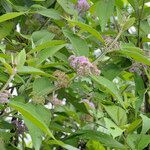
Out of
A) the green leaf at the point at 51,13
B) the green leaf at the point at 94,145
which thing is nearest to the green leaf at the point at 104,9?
the green leaf at the point at 51,13

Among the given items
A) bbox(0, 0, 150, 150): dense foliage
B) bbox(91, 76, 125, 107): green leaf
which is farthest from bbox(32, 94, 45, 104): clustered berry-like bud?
bbox(91, 76, 125, 107): green leaf

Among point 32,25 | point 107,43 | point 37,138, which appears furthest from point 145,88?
point 37,138

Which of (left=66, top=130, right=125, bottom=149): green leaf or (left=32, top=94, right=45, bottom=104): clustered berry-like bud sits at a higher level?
(left=32, top=94, right=45, bottom=104): clustered berry-like bud

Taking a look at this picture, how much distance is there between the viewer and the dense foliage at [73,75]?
97 cm

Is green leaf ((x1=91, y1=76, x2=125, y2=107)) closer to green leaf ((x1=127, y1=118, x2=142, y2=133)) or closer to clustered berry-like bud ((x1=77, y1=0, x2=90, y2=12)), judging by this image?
green leaf ((x1=127, y1=118, x2=142, y2=133))

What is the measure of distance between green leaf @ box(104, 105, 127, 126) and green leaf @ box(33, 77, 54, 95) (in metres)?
0.18

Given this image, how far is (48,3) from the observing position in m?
1.40

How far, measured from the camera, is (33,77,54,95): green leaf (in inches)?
39.0

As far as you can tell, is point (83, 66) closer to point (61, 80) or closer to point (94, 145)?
point (61, 80)

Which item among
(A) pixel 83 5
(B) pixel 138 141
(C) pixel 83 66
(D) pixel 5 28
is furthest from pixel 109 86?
(D) pixel 5 28

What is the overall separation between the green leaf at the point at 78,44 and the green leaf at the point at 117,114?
6.1 inches

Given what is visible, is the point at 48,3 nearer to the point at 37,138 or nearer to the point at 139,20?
the point at 139,20

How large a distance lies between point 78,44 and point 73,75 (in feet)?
0.26

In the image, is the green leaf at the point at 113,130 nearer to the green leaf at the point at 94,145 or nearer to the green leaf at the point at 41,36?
the green leaf at the point at 94,145
